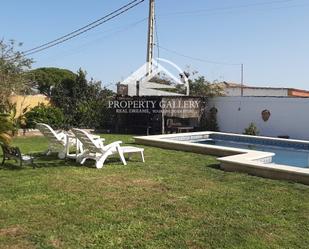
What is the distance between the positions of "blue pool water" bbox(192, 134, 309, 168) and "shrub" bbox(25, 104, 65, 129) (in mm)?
7059

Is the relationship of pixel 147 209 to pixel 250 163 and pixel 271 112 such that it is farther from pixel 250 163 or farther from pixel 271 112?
pixel 271 112

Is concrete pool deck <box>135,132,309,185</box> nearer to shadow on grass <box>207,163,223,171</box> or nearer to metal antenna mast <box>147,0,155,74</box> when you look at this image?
shadow on grass <box>207,163,223,171</box>

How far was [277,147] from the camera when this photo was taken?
17406 millimetres

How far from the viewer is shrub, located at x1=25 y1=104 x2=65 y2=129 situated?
66.4 feet

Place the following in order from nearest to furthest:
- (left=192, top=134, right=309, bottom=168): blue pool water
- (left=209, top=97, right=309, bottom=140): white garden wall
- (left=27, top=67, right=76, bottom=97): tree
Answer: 1. (left=192, top=134, right=309, bottom=168): blue pool water
2. (left=209, top=97, right=309, bottom=140): white garden wall
3. (left=27, top=67, right=76, bottom=97): tree

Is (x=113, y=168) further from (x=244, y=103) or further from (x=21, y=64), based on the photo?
(x=21, y=64)

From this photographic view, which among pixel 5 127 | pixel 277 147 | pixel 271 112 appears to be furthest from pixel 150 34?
pixel 5 127

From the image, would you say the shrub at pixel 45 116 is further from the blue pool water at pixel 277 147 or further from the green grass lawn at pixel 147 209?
the green grass lawn at pixel 147 209

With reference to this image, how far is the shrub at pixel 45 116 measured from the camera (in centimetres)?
2025

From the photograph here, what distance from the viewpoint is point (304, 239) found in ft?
18.1

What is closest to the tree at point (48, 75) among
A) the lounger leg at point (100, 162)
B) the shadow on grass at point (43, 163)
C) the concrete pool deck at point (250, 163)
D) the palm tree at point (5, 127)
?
the concrete pool deck at point (250, 163)

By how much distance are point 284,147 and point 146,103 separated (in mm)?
7801

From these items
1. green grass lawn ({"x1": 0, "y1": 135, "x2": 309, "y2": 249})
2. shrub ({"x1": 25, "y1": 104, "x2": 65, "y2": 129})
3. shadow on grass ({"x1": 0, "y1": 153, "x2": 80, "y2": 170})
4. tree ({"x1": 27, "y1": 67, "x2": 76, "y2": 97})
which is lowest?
green grass lawn ({"x1": 0, "y1": 135, "x2": 309, "y2": 249})

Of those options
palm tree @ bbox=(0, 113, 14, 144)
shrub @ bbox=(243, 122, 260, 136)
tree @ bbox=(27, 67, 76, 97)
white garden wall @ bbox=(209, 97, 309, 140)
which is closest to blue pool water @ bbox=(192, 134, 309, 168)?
shrub @ bbox=(243, 122, 260, 136)
